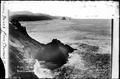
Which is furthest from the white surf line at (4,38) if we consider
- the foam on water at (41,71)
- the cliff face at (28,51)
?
the foam on water at (41,71)

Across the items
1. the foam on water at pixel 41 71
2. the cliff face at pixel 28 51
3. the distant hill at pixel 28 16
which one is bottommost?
the foam on water at pixel 41 71

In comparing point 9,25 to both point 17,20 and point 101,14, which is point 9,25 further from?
point 101,14

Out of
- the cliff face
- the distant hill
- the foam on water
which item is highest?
the distant hill

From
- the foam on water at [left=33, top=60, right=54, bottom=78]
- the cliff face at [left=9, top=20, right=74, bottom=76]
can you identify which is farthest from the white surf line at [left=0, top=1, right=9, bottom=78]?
the foam on water at [left=33, top=60, right=54, bottom=78]

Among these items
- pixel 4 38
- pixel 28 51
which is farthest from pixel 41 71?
pixel 4 38

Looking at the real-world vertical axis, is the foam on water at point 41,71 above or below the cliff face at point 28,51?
below

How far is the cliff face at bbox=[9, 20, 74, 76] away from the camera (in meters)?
1.60

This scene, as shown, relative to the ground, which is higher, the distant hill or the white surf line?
the distant hill

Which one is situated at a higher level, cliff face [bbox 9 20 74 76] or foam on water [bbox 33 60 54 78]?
cliff face [bbox 9 20 74 76]

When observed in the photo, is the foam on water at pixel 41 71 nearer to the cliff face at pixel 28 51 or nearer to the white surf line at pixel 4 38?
the cliff face at pixel 28 51

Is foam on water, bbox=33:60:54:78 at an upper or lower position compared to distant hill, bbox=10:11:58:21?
lower

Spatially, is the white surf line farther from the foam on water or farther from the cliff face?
the foam on water

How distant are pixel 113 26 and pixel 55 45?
0.41 meters

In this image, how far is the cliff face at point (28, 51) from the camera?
1.60 m
